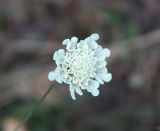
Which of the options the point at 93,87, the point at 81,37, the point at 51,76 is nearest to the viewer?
the point at 51,76

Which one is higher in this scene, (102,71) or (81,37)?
(81,37)

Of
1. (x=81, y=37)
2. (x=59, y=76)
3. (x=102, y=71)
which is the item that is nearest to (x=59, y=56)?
(x=59, y=76)

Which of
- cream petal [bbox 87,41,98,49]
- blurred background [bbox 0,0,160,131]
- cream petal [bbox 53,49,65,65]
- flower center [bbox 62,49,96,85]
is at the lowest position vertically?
cream petal [bbox 53,49,65,65]

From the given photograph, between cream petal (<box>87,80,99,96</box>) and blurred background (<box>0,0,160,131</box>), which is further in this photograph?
blurred background (<box>0,0,160,131</box>)

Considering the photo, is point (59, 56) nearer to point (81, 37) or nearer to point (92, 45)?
point (92, 45)

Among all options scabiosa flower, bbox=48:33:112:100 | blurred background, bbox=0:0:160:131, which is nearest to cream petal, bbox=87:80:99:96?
scabiosa flower, bbox=48:33:112:100

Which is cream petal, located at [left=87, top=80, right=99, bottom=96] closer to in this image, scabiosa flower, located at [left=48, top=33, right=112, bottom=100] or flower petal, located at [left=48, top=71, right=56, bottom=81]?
scabiosa flower, located at [left=48, top=33, right=112, bottom=100]

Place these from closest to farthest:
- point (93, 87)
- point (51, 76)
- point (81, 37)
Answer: point (51, 76), point (93, 87), point (81, 37)
